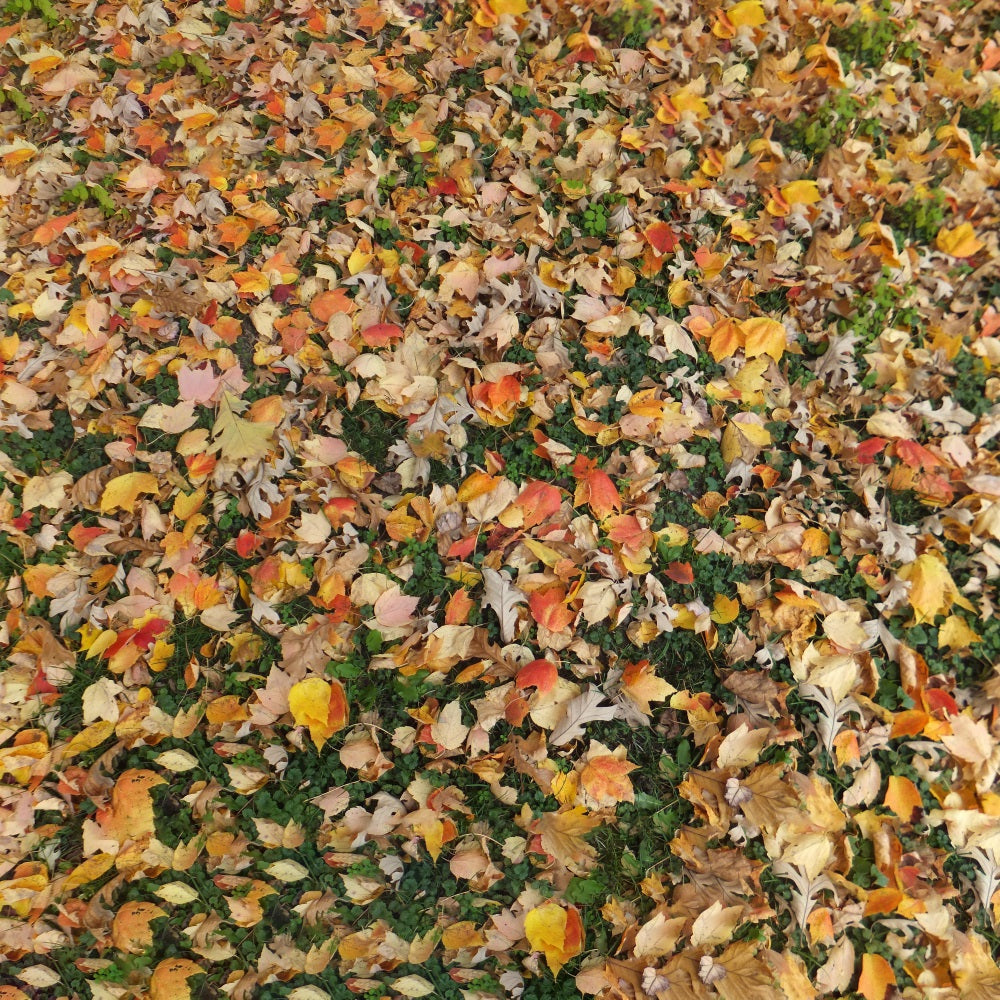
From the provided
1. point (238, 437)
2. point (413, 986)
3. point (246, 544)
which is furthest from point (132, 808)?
point (238, 437)

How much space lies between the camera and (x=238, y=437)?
2557 mm

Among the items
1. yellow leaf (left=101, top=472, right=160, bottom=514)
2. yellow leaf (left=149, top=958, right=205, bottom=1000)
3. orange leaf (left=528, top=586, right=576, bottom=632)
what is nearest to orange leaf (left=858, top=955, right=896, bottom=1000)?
orange leaf (left=528, top=586, right=576, bottom=632)

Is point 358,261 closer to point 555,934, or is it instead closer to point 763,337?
point 763,337

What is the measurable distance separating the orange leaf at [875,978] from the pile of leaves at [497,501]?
0.01 m

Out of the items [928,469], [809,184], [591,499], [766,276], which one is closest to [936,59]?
[809,184]

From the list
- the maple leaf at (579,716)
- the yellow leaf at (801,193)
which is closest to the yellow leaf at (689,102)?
the yellow leaf at (801,193)

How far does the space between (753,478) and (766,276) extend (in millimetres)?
935

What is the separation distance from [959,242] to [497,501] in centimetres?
245

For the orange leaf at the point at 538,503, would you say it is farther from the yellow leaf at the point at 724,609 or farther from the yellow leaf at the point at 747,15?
the yellow leaf at the point at 747,15

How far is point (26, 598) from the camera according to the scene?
7.86 ft

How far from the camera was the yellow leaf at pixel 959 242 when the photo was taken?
10.3 feet

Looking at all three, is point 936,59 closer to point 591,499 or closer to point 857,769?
point 591,499

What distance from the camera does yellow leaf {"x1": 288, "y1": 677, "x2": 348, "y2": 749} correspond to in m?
2.18

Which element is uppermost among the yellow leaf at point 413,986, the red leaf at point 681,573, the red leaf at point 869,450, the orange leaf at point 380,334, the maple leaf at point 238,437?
the red leaf at point 869,450
